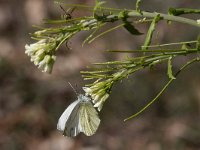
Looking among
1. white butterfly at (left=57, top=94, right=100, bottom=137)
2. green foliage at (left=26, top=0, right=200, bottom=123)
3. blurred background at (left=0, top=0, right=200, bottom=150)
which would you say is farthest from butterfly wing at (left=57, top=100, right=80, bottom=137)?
blurred background at (left=0, top=0, right=200, bottom=150)

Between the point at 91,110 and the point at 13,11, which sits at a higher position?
the point at 91,110

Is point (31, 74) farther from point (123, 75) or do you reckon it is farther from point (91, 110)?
point (123, 75)

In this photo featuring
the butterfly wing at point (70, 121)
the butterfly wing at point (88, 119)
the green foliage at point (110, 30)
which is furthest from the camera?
the butterfly wing at point (88, 119)

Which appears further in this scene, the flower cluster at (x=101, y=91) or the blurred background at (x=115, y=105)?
the blurred background at (x=115, y=105)

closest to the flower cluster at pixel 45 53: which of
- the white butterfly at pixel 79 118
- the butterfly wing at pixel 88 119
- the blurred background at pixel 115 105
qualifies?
the white butterfly at pixel 79 118

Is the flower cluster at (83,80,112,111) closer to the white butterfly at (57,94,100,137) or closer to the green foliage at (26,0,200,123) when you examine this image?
the green foliage at (26,0,200,123)

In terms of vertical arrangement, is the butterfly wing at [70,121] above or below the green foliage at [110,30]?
below

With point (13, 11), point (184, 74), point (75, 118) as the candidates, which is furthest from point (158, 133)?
point (75, 118)

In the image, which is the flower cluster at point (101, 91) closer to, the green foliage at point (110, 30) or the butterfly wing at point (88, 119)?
the green foliage at point (110, 30)
